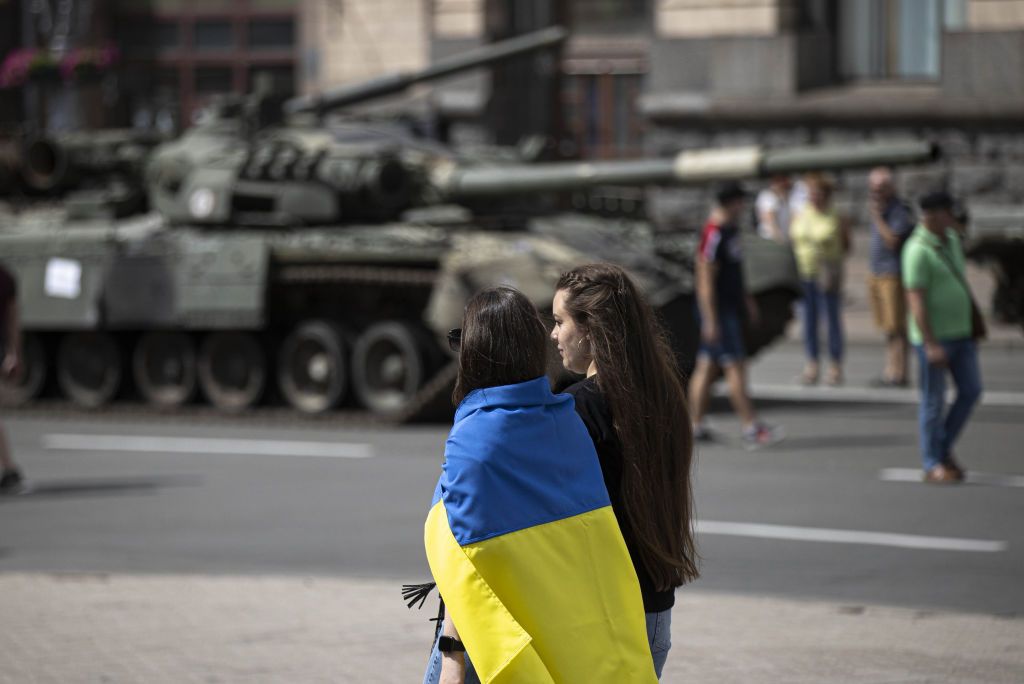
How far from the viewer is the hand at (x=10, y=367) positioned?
11.9 meters

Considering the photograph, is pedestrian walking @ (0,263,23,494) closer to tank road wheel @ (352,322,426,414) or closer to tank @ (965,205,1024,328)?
tank road wheel @ (352,322,426,414)

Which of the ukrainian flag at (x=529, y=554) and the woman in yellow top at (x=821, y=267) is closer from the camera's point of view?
the ukrainian flag at (x=529, y=554)

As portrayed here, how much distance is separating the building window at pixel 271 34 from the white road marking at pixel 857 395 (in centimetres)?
1916

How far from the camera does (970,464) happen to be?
12.2 m

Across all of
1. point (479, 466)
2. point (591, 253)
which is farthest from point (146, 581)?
point (591, 253)

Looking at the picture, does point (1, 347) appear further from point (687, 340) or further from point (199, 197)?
point (687, 340)

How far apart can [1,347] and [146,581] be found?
3877 millimetres

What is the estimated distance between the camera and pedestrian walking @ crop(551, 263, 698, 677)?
4680 millimetres

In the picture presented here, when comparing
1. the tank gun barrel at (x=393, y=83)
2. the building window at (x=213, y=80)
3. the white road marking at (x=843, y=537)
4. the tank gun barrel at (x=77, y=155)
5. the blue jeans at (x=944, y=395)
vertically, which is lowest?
the white road marking at (x=843, y=537)

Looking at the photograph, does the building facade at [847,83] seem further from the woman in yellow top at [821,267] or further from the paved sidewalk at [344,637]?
the paved sidewalk at [344,637]

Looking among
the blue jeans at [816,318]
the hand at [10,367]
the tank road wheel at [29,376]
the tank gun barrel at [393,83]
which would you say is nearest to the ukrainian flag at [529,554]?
the hand at [10,367]

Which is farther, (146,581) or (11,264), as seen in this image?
(11,264)

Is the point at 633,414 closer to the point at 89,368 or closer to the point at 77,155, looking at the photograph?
the point at 89,368

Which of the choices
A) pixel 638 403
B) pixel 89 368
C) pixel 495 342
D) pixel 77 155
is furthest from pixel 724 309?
pixel 495 342
